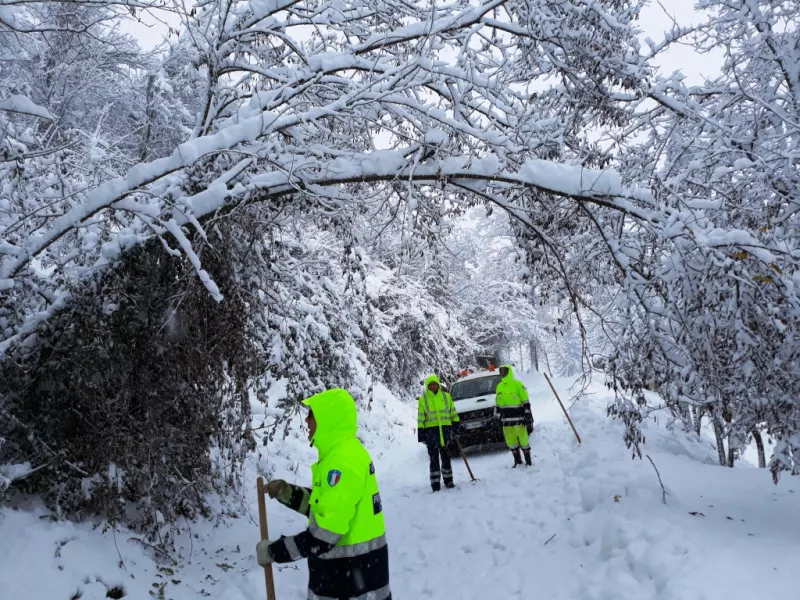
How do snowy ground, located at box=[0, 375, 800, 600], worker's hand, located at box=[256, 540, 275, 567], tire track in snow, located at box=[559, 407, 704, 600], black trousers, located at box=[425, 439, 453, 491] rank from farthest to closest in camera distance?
1. black trousers, located at box=[425, 439, 453, 491]
2. tire track in snow, located at box=[559, 407, 704, 600]
3. snowy ground, located at box=[0, 375, 800, 600]
4. worker's hand, located at box=[256, 540, 275, 567]

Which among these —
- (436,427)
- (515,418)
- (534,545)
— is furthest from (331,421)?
(515,418)

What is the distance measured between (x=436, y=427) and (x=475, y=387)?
4.40m

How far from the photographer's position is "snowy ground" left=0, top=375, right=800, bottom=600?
4672 mm

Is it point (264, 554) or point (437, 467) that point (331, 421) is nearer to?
point (264, 554)

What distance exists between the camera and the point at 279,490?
399cm

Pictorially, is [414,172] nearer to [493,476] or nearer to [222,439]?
[222,439]

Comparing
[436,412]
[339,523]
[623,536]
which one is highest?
[339,523]

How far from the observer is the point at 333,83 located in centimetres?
547

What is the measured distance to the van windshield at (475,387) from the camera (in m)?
13.8

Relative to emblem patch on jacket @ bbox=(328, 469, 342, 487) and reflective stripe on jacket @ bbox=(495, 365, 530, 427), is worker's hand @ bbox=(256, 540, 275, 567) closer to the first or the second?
emblem patch on jacket @ bbox=(328, 469, 342, 487)

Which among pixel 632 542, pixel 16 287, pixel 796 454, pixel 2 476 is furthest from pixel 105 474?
pixel 796 454

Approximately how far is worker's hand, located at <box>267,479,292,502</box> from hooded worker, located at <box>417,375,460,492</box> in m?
5.85

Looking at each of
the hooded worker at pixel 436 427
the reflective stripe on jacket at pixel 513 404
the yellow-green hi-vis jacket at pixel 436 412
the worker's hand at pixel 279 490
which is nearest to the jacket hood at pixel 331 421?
the worker's hand at pixel 279 490

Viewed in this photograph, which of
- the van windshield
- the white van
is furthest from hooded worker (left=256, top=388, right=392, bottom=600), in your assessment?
the van windshield
